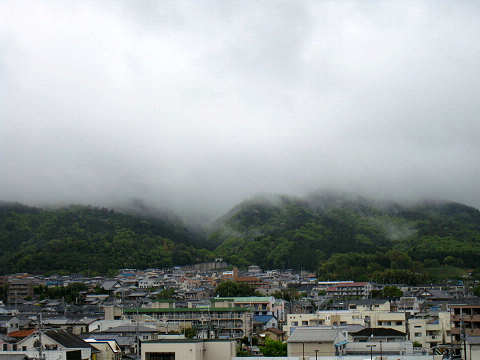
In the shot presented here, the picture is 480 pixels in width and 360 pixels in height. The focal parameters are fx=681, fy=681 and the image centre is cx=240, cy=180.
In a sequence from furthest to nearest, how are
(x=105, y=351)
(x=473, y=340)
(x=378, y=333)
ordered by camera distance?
(x=378, y=333)
(x=105, y=351)
(x=473, y=340)

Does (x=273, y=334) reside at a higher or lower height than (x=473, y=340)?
lower

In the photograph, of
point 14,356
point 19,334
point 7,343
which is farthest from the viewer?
point 19,334

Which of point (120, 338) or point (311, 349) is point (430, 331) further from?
point (120, 338)

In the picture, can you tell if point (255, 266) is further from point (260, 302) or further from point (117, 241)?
point (260, 302)

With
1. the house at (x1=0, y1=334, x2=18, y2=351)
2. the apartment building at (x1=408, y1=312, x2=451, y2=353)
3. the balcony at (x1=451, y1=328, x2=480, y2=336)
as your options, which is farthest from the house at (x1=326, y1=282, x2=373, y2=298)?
the house at (x1=0, y1=334, x2=18, y2=351)

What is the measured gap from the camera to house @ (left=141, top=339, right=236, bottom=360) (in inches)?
1467

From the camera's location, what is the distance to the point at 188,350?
1465 inches

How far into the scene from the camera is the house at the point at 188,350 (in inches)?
1467

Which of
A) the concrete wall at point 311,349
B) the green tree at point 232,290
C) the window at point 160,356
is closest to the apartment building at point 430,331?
the concrete wall at point 311,349

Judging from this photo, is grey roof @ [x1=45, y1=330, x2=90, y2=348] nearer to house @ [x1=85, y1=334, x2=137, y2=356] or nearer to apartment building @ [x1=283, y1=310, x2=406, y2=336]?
house @ [x1=85, y1=334, x2=137, y2=356]

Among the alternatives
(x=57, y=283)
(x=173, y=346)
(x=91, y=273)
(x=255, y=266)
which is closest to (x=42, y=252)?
(x=91, y=273)

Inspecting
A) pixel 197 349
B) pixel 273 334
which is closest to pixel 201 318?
pixel 273 334

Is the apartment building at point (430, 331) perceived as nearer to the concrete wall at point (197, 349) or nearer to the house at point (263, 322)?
the house at point (263, 322)

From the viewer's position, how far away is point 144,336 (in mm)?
65562
